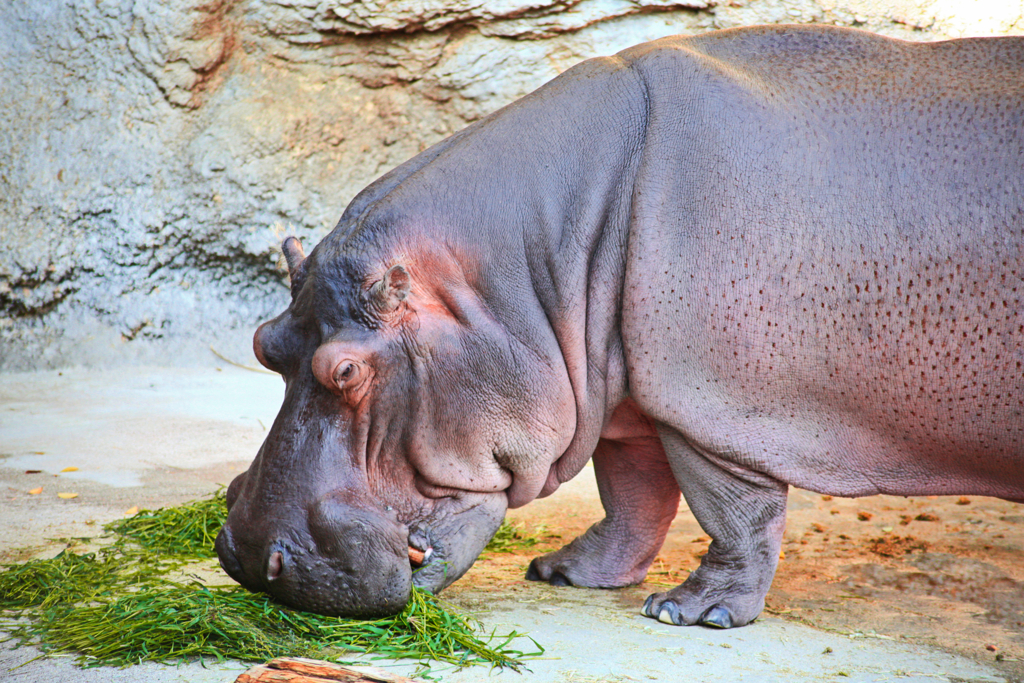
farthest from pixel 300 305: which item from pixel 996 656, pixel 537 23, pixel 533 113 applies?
pixel 537 23

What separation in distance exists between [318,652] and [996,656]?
1823mm

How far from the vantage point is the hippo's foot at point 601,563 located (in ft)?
10.8

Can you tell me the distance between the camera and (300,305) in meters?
2.73

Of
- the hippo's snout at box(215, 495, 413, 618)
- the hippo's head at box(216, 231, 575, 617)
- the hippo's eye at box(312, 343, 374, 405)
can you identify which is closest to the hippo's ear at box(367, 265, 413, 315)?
the hippo's head at box(216, 231, 575, 617)

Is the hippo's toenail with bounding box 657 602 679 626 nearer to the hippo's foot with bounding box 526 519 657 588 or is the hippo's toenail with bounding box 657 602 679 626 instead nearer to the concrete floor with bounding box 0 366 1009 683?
the concrete floor with bounding box 0 366 1009 683

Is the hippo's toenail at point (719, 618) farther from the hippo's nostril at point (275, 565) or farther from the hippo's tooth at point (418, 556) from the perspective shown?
the hippo's nostril at point (275, 565)

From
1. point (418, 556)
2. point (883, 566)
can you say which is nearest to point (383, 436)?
point (418, 556)

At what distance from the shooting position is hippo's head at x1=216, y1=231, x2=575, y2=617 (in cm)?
252

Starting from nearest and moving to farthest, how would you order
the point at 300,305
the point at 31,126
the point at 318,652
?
the point at 318,652 < the point at 300,305 < the point at 31,126

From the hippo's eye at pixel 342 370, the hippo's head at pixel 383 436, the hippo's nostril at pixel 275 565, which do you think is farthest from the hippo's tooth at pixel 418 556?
the hippo's eye at pixel 342 370

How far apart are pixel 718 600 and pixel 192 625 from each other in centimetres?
148

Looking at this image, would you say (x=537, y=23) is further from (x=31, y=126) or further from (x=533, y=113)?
(x=533, y=113)

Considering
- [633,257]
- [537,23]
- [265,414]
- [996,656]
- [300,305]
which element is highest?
[537,23]

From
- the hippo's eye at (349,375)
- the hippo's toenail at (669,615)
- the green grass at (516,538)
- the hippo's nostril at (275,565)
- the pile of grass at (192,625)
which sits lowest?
the green grass at (516,538)
